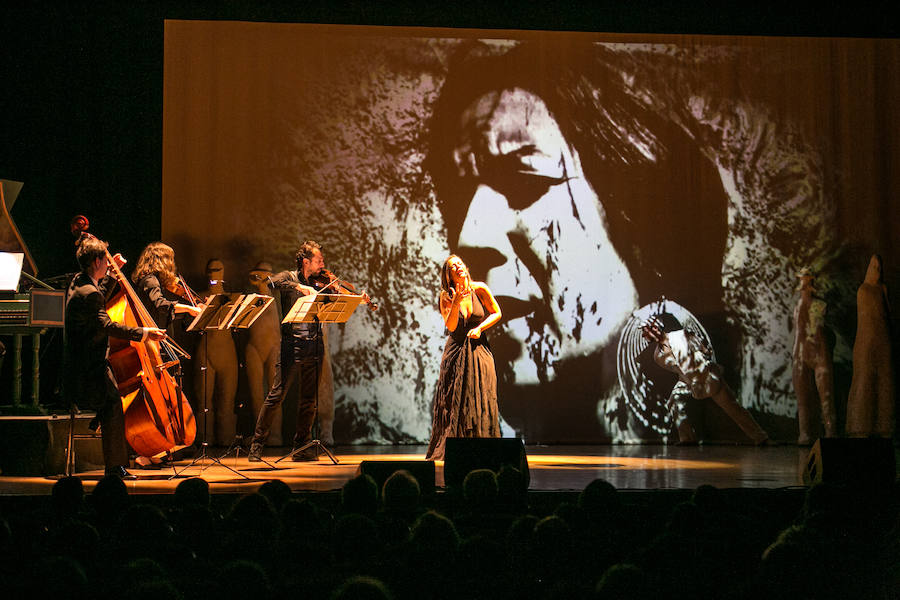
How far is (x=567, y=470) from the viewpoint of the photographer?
6258 mm

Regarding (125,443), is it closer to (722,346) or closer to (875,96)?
(722,346)

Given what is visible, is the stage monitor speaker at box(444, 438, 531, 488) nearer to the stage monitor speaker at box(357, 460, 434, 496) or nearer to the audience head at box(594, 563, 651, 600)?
the stage monitor speaker at box(357, 460, 434, 496)

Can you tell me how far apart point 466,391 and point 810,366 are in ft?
12.6

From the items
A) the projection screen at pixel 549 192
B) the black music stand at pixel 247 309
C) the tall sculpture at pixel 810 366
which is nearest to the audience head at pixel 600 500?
the black music stand at pixel 247 309

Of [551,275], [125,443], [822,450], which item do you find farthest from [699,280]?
[125,443]

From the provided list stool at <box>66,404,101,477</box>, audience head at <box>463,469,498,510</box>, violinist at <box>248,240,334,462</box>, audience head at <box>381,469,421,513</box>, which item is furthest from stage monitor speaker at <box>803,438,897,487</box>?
stool at <box>66,404,101,477</box>

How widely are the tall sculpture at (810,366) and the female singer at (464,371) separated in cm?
347

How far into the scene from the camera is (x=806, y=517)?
2.88 metres

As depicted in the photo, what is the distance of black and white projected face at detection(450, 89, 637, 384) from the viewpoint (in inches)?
344

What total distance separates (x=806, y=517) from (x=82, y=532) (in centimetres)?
207

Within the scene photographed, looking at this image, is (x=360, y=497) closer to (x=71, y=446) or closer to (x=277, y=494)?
(x=277, y=494)

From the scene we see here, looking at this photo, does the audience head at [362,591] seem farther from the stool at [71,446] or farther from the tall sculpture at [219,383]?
the tall sculpture at [219,383]

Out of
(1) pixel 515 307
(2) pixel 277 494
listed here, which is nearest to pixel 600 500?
(2) pixel 277 494

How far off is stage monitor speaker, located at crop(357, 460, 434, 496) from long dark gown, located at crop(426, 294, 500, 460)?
302 cm
